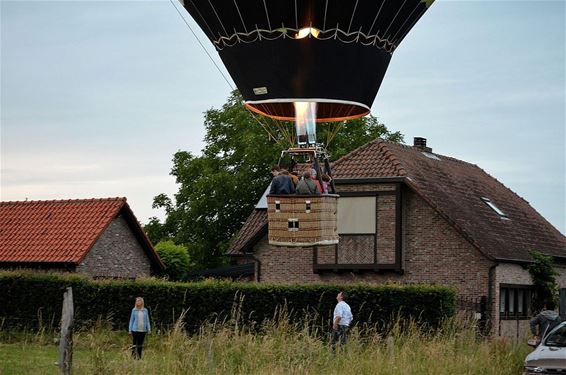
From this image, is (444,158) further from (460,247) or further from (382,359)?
(382,359)

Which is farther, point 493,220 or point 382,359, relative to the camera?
point 493,220

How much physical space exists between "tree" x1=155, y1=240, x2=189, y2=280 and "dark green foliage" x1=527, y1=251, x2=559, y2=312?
13.2 m

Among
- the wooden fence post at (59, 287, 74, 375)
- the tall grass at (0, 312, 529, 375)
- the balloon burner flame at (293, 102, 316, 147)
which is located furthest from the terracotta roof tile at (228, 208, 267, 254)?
the wooden fence post at (59, 287, 74, 375)

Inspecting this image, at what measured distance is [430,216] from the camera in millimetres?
31797

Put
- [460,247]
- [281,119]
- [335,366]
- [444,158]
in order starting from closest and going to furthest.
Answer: [335,366]
[281,119]
[460,247]
[444,158]

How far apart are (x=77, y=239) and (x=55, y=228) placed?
4.92 feet

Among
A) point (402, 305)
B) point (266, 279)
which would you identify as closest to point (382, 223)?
point (266, 279)

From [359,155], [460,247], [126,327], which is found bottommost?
[126,327]

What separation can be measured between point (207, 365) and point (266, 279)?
20.1m

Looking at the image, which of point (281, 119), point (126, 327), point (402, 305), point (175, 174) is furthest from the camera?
point (175, 174)

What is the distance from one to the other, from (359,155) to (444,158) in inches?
227

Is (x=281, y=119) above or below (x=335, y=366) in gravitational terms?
above

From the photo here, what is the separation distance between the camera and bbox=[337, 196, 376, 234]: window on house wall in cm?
3222

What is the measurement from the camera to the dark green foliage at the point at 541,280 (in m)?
33.5
